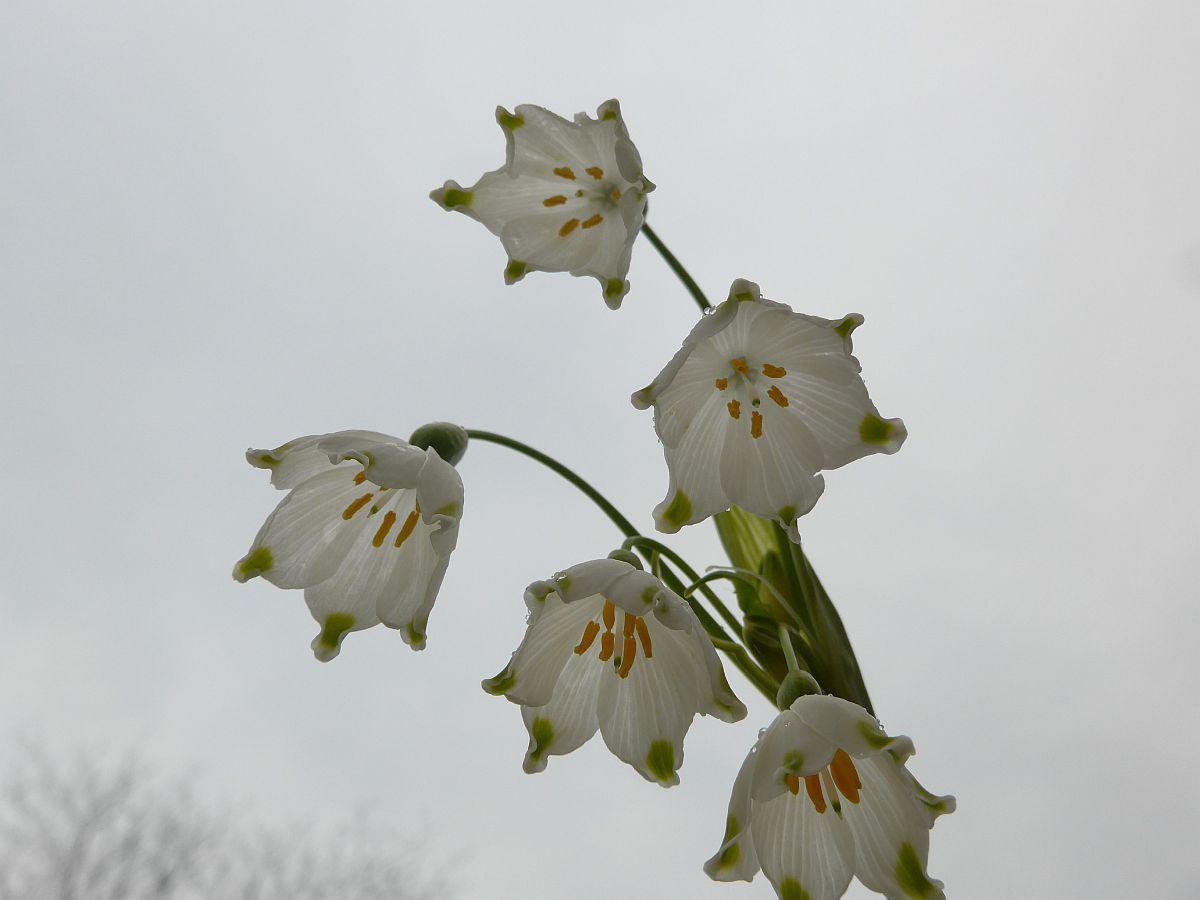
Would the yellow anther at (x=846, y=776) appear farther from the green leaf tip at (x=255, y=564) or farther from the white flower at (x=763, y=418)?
the green leaf tip at (x=255, y=564)

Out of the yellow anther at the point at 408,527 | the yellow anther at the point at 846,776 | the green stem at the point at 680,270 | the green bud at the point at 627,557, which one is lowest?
the yellow anther at the point at 846,776

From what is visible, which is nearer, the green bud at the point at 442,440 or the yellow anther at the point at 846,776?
the yellow anther at the point at 846,776

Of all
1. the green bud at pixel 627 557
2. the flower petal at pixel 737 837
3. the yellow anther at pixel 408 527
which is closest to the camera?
the flower petal at pixel 737 837

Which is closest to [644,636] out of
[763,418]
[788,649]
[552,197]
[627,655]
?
[627,655]

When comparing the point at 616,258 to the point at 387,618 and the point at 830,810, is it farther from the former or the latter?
the point at 830,810

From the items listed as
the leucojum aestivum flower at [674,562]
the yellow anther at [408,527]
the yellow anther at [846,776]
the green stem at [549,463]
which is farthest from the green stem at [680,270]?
the yellow anther at [846,776]

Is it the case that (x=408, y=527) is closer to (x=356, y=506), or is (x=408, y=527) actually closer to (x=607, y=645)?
(x=356, y=506)

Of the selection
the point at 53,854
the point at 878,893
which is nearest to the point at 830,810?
the point at 878,893
